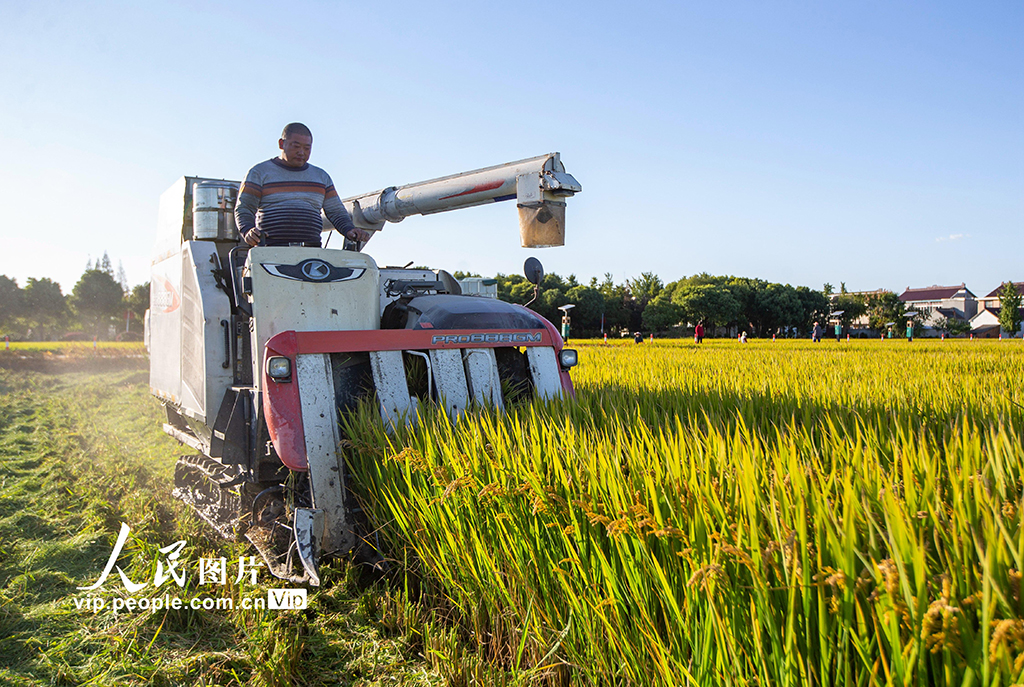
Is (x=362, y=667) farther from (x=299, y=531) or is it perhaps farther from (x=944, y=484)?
A: (x=944, y=484)

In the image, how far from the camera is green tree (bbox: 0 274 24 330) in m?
57.4

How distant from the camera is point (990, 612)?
4.15 ft

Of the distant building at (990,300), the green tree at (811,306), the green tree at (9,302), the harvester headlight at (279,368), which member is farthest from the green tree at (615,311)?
the distant building at (990,300)

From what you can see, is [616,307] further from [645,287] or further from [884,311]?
[884,311]

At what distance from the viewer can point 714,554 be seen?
5.33 feet

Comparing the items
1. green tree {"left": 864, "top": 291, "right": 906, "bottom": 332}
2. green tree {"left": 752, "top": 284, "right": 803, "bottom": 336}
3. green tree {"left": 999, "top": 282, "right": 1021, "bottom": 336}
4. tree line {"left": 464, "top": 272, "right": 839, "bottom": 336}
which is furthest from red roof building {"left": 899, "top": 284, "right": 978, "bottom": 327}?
green tree {"left": 752, "top": 284, "right": 803, "bottom": 336}

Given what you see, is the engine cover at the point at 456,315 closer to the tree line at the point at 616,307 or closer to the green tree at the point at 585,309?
the tree line at the point at 616,307

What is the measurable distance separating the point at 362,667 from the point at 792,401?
3258 mm

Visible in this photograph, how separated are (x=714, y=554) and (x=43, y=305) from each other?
230ft

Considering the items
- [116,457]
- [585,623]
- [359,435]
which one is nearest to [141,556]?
[359,435]

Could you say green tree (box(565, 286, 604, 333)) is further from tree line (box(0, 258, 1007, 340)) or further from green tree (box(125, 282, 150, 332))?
green tree (box(125, 282, 150, 332))

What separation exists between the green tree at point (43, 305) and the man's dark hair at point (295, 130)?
6637 centimetres

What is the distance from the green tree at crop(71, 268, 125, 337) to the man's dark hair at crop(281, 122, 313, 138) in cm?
6643

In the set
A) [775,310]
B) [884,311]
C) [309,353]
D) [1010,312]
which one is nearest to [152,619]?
[309,353]
